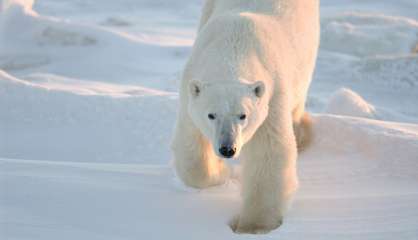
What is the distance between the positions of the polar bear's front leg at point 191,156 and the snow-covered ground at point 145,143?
0.19ft

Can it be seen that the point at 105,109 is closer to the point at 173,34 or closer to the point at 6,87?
the point at 6,87

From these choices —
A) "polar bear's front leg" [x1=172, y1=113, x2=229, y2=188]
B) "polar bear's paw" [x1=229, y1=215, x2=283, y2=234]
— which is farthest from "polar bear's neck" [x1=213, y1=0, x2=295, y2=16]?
"polar bear's paw" [x1=229, y1=215, x2=283, y2=234]

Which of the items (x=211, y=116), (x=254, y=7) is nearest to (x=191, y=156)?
(x=211, y=116)

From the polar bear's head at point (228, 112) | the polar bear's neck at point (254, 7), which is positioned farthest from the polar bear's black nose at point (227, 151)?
the polar bear's neck at point (254, 7)

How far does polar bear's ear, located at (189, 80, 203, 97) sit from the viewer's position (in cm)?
292

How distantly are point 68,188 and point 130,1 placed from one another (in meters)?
8.82

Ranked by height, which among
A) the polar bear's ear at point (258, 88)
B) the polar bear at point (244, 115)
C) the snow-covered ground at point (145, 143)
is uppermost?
the polar bear's ear at point (258, 88)

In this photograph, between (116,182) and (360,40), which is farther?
(360,40)

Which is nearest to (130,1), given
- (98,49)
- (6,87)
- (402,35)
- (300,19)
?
(98,49)

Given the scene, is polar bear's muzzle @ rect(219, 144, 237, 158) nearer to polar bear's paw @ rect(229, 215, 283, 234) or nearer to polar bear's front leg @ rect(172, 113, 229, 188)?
polar bear's paw @ rect(229, 215, 283, 234)

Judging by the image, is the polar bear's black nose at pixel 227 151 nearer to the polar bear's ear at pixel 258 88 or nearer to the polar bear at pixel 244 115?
the polar bear at pixel 244 115

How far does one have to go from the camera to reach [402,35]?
8297 millimetres

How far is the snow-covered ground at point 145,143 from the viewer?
2.89 metres

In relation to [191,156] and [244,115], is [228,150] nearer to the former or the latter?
[244,115]
